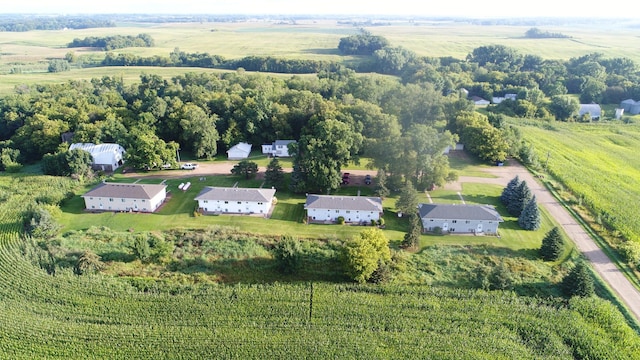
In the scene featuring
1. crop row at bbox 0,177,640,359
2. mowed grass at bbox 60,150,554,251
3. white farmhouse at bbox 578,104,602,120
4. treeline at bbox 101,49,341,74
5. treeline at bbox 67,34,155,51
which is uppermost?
treeline at bbox 67,34,155,51

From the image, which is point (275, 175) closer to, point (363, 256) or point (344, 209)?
point (344, 209)

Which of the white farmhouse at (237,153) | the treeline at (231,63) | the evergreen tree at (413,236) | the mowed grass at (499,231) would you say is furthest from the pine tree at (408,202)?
the treeline at (231,63)

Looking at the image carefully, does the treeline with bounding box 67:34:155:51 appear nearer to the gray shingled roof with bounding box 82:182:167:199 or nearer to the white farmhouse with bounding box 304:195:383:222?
the gray shingled roof with bounding box 82:182:167:199

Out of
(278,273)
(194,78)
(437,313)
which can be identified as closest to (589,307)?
(437,313)

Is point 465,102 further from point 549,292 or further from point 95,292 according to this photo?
point 95,292

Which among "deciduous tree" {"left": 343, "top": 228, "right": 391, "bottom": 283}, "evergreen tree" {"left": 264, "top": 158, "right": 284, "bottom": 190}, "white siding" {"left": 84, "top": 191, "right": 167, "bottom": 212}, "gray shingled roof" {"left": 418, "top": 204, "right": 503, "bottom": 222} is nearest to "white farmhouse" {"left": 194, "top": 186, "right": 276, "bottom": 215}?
"evergreen tree" {"left": 264, "top": 158, "right": 284, "bottom": 190}

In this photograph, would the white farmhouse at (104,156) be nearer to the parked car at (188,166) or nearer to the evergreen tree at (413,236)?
the parked car at (188,166)
